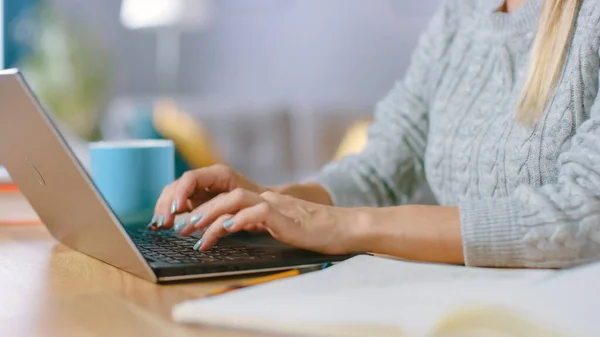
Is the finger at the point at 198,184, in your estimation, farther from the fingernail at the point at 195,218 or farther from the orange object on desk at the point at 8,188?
the orange object on desk at the point at 8,188

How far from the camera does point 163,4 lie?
3.58 metres

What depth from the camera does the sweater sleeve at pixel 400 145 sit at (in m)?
1.34

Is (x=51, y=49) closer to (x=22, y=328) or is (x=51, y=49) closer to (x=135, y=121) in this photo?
(x=135, y=121)

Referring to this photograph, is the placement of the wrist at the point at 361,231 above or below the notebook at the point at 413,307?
below

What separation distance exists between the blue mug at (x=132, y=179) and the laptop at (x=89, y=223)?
0.71ft

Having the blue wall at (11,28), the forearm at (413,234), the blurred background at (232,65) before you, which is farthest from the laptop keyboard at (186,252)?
the blue wall at (11,28)

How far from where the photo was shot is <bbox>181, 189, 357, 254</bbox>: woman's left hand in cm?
82

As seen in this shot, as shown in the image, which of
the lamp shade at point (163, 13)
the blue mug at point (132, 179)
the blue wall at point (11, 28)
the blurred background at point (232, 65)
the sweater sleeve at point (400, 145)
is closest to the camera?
the blue mug at point (132, 179)

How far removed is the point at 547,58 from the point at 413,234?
366 mm

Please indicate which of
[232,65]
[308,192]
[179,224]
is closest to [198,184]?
[179,224]

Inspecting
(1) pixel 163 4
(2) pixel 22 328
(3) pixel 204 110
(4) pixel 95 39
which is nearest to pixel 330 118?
(3) pixel 204 110

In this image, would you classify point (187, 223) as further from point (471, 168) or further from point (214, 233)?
point (471, 168)

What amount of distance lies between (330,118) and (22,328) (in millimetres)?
2940

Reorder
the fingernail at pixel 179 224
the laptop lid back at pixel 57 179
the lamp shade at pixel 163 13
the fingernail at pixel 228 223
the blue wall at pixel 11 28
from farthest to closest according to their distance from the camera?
the lamp shade at pixel 163 13 < the blue wall at pixel 11 28 < the fingernail at pixel 179 224 < the fingernail at pixel 228 223 < the laptop lid back at pixel 57 179
